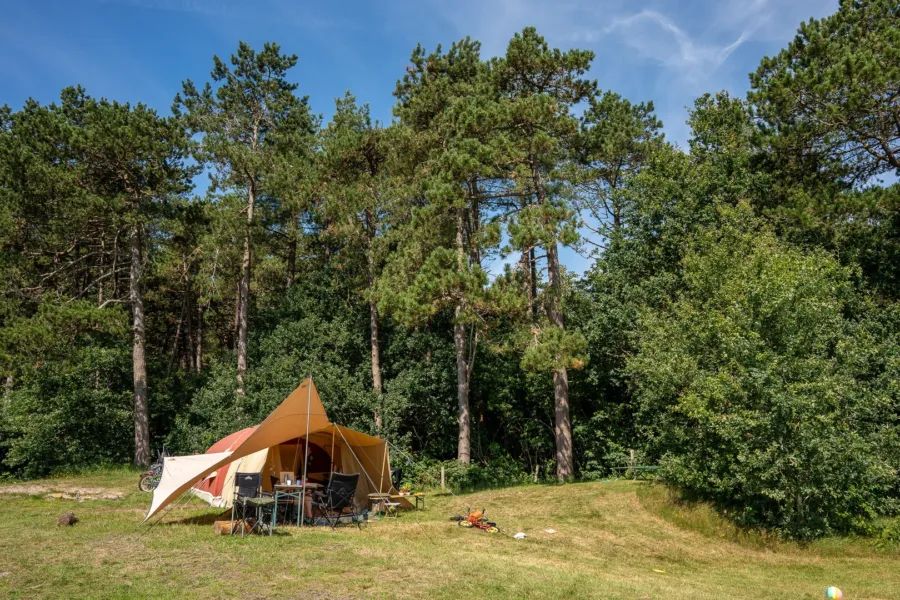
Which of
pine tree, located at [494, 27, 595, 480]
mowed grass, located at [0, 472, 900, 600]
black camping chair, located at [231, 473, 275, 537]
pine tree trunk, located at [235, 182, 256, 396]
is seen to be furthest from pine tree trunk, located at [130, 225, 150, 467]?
pine tree, located at [494, 27, 595, 480]

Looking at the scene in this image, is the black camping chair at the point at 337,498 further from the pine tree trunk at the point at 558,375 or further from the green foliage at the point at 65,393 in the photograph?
the green foliage at the point at 65,393

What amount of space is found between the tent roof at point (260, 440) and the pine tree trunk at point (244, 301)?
8.15m

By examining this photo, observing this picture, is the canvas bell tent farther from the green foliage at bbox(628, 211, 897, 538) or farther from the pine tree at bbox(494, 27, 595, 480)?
the green foliage at bbox(628, 211, 897, 538)

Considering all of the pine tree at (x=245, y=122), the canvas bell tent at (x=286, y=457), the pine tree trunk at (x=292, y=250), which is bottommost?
the canvas bell tent at (x=286, y=457)

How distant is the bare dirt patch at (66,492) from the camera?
530 inches

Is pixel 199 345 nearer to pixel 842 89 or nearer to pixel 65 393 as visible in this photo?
pixel 65 393

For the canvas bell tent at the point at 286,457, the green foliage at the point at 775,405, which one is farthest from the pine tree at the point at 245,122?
the green foliage at the point at 775,405

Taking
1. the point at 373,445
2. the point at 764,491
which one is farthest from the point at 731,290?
the point at 373,445

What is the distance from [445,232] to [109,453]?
1371cm

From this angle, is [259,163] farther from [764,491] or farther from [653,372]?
[764,491]

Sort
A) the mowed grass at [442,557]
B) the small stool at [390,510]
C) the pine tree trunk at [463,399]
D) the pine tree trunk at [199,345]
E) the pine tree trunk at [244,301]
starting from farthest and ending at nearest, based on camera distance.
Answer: the pine tree trunk at [199,345], the pine tree trunk at [244,301], the pine tree trunk at [463,399], the small stool at [390,510], the mowed grass at [442,557]

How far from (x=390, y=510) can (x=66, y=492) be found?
7970mm

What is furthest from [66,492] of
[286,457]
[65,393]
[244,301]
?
[244,301]

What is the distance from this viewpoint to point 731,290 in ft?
41.7
